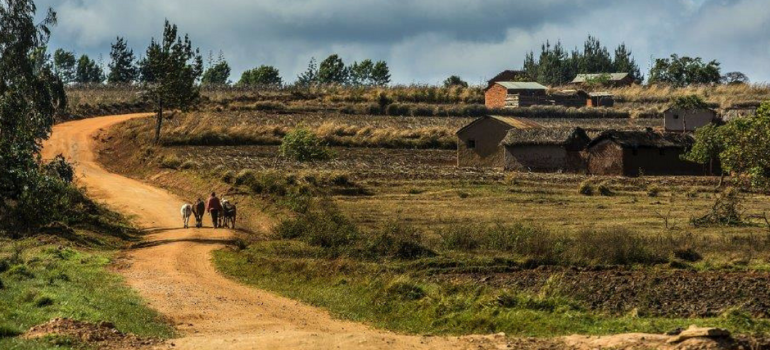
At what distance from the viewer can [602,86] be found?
144375 millimetres

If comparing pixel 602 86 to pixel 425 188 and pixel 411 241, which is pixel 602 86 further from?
pixel 411 241

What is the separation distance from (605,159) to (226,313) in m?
46.6

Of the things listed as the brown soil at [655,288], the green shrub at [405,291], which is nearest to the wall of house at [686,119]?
the brown soil at [655,288]

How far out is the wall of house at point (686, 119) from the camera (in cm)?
9019

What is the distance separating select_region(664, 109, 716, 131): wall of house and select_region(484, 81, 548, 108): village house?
21347 millimetres

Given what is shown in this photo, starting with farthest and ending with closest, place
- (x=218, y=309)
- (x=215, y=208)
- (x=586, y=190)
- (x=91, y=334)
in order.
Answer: (x=586, y=190)
(x=215, y=208)
(x=218, y=309)
(x=91, y=334)

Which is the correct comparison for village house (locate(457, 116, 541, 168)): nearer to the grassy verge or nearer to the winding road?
the winding road

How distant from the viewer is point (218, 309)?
2284 cm

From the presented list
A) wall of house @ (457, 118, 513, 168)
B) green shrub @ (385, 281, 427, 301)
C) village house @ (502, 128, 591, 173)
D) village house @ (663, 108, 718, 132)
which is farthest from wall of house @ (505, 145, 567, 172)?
green shrub @ (385, 281, 427, 301)

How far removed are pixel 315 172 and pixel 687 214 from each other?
66.2 ft

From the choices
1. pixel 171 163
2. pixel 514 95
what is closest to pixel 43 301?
pixel 171 163

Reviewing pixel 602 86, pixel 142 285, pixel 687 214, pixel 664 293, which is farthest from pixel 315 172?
pixel 602 86

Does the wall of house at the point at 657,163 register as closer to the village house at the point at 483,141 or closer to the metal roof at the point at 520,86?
the village house at the point at 483,141

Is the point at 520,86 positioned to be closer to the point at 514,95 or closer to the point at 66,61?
the point at 514,95
